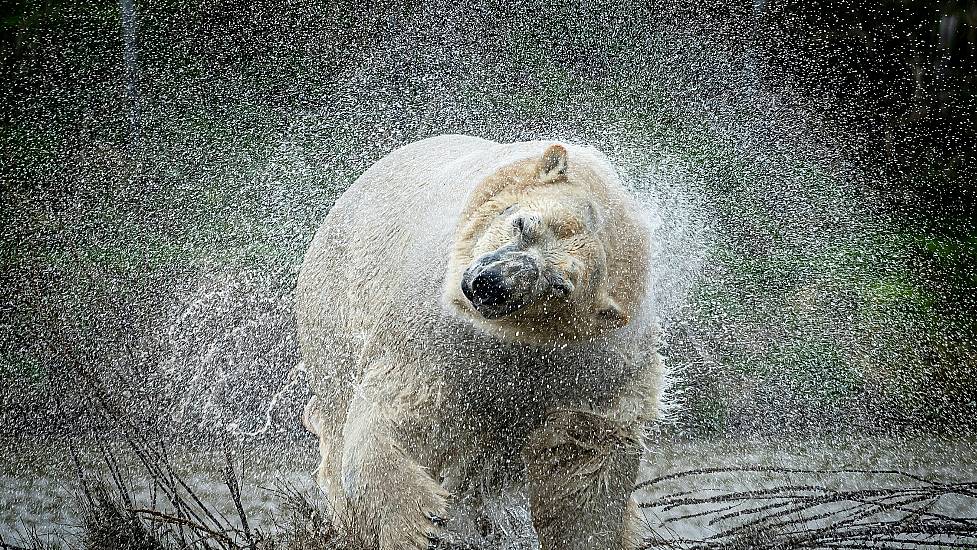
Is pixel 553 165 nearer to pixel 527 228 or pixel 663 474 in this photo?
pixel 527 228

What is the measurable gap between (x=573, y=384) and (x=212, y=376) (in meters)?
2.54

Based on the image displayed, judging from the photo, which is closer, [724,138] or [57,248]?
[57,248]

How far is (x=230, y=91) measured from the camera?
5.71m

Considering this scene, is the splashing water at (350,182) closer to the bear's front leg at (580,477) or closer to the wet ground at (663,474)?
the wet ground at (663,474)

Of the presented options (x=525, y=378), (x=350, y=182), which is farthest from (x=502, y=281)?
(x=350, y=182)

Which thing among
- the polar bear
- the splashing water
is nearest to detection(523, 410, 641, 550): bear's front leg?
the polar bear

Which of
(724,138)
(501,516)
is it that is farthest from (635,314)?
(724,138)

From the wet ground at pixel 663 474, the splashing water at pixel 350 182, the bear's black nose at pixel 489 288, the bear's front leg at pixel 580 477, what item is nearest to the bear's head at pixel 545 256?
the bear's black nose at pixel 489 288

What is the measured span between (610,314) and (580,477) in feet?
1.88

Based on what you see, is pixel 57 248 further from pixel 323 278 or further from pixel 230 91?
pixel 323 278

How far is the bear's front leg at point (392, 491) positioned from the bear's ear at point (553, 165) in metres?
0.73

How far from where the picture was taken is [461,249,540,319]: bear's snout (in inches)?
71.9

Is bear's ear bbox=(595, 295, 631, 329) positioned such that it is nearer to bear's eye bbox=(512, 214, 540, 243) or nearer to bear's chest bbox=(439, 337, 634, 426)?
bear's chest bbox=(439, 337, 634, 426)

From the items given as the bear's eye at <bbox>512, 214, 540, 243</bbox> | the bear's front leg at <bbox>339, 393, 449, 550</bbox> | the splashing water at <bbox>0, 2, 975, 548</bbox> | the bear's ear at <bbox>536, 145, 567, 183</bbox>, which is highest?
the splashing water at <bbox>0, 2, 975, 548</bbox>
